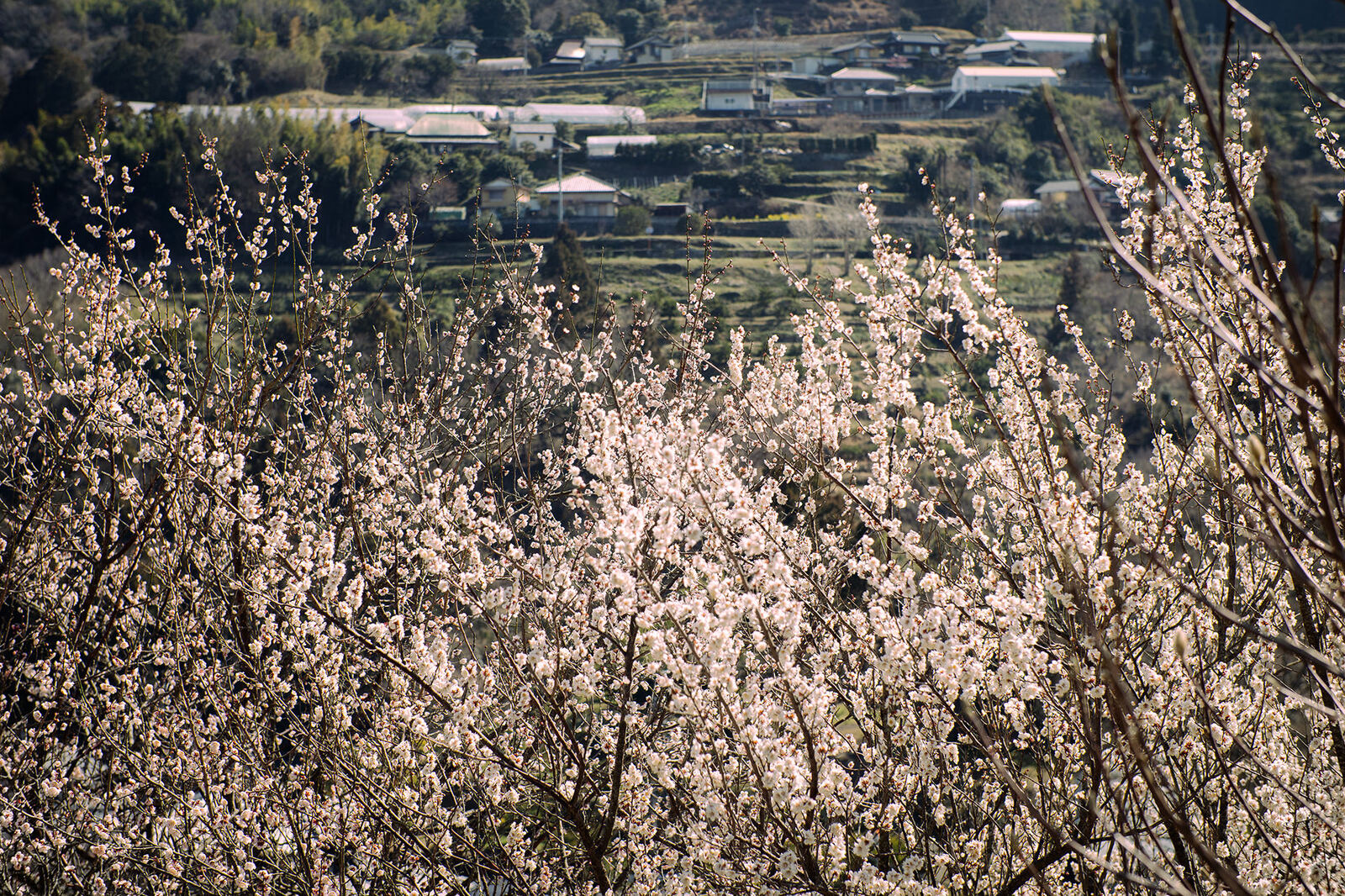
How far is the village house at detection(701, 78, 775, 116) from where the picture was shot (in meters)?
57.2

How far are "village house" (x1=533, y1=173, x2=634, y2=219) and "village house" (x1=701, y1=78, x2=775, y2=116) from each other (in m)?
18.4

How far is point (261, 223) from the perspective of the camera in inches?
244

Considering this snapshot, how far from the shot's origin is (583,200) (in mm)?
41031

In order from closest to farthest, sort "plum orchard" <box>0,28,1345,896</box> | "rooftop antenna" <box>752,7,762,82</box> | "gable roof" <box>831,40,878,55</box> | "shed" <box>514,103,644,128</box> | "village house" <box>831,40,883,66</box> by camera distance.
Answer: "plum orchard" <box>0,28,1345,896</box>, "shed" <box>514,103,644,128</box>, "rooftop antenna" <box>752,7,762,82</box>, "village house" <box>831,40,883,66</box>, "gable roof" <box>831,40,878,55</box>

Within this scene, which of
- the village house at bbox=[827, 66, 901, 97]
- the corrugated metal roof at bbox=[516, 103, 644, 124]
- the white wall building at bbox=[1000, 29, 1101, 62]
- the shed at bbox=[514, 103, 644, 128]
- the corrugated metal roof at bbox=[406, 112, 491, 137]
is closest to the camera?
the corrugated metal roof at bbox=[406, 112, 491, 137]

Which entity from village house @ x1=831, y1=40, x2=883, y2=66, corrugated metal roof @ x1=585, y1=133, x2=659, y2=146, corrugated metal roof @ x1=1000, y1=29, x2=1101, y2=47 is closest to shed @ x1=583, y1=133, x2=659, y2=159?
corrugated metal roof @ x1=585, y1=133, x2=659, y2=146

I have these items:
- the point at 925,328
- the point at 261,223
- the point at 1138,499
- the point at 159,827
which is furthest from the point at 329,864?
the point at 261,223

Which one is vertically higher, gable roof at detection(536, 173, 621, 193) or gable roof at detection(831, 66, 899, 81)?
gable roof at detection(831, 66, 899, 81)

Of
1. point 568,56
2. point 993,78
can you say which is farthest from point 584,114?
point 993,78

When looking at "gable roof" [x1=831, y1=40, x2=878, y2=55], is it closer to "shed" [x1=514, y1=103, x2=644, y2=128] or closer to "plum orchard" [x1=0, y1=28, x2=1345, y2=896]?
"shed" [x1=514, y1=103, x2=644, y2=128]

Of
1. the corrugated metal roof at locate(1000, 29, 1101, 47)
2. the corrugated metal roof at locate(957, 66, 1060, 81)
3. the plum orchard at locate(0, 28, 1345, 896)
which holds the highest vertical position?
the plum orchard at locate(0, 28, 1345, 896)

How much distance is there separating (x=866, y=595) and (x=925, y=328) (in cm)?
99

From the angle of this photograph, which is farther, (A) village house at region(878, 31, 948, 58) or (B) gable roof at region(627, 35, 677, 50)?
(B) gable roof at region(627, 35, 677, 50)

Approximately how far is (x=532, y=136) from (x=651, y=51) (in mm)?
26833
